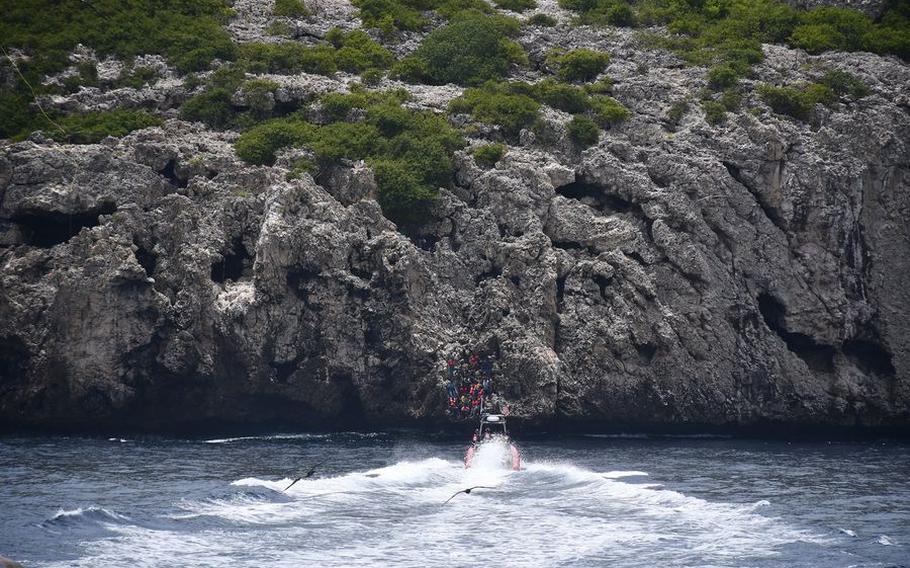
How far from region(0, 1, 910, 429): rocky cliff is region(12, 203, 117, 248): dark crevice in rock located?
10 centimetres

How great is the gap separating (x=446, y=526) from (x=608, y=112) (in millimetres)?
29888

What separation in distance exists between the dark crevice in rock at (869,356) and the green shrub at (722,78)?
14280 millimetres

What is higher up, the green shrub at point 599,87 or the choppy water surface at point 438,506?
the green shrub at point 599,87

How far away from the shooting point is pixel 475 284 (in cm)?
4916

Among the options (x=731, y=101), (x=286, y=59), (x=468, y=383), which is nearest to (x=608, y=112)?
(x=731, y=101)

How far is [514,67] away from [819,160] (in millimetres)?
Answer: 19075

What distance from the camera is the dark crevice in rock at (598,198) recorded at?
51.4m

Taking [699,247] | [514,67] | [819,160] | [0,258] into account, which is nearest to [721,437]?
[699,247]

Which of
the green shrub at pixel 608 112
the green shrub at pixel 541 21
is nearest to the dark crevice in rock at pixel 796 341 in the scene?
the green shrub at pixel 608 112

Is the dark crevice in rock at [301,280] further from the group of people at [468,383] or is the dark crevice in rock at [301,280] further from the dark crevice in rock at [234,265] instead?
the group of people at [468,383]

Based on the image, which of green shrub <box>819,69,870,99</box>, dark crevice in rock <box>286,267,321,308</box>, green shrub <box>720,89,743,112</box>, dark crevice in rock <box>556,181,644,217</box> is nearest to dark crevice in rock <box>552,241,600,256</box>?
dark crevice in rock <box>556,181,644,217</box>

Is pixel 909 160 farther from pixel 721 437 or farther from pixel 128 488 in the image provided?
pixel 128 488

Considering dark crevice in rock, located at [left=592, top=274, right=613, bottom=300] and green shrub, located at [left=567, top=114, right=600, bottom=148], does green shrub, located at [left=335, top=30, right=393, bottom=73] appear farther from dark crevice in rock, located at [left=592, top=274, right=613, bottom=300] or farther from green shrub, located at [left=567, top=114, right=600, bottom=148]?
dark crevice in rock, located at [left=592, top=274, right=613, bottom=300]

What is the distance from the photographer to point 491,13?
7119 cm
